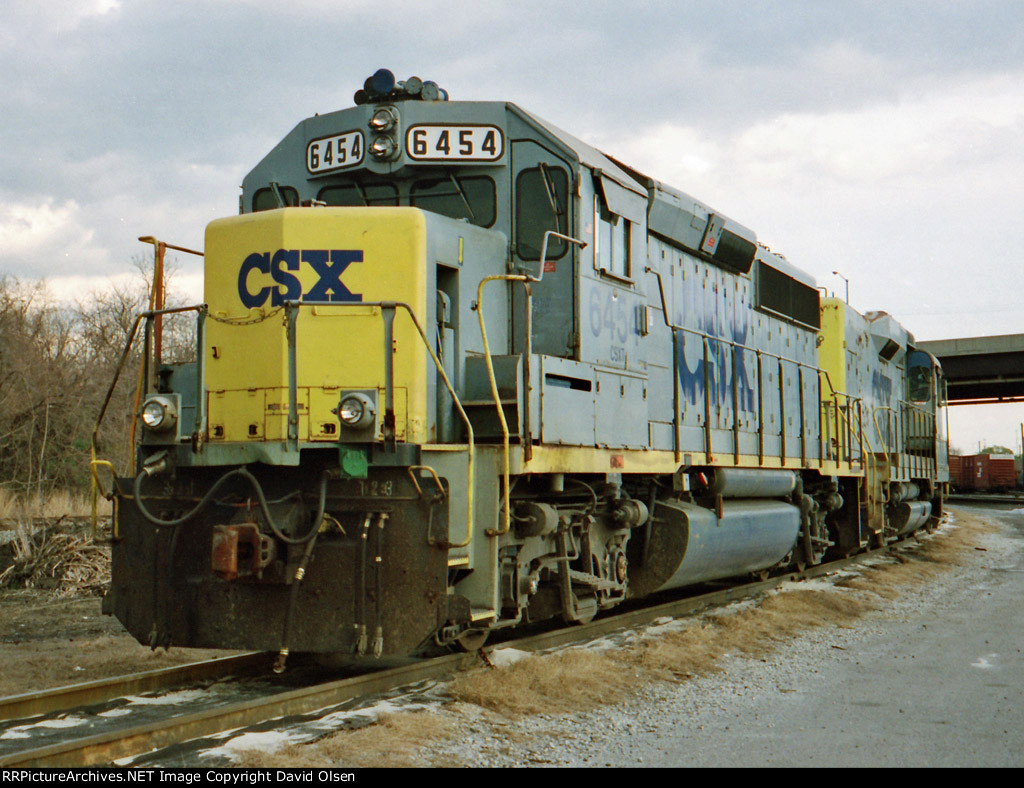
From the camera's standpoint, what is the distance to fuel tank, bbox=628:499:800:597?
25.5ft

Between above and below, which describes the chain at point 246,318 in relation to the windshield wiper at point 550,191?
below

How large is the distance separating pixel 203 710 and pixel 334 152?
361 cm

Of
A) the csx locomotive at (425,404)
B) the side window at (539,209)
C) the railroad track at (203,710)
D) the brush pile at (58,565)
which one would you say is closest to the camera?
the railroad track at (203,710)

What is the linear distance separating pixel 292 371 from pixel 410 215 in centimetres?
115

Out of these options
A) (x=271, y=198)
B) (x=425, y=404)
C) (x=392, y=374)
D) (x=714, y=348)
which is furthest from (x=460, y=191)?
(x=714, y=348)

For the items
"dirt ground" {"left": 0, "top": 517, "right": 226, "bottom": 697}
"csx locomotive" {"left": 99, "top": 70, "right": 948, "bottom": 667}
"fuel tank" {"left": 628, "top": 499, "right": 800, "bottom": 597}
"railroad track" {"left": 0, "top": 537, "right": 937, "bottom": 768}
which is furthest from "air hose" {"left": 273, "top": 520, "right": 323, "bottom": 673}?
"fuel tank" {"left": 628, "top": 499, "right": 800, "bottom": 597}

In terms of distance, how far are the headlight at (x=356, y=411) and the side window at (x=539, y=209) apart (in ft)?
6.33

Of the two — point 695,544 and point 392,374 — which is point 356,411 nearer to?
point 392,374

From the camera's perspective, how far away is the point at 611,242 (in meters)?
6.94

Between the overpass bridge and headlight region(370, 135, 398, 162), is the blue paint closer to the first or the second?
headlight region(370, 135, 398, 162)

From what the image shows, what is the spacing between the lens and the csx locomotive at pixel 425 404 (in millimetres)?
5086

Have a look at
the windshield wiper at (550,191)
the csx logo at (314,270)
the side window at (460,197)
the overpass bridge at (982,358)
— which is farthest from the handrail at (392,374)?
the overpass bridge at (982,358)

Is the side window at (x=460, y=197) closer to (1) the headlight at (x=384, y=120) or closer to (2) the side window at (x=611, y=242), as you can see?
(1) the headlight at (x=384, y=120)

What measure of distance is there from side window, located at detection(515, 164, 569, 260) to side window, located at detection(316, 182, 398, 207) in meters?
0.85
